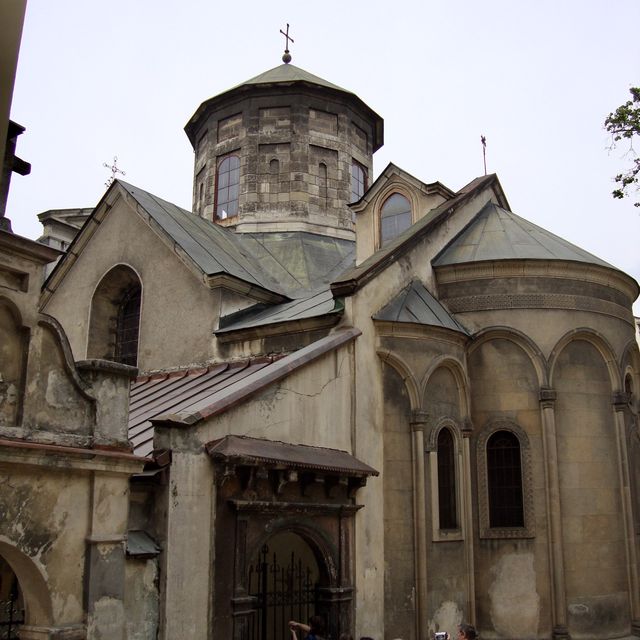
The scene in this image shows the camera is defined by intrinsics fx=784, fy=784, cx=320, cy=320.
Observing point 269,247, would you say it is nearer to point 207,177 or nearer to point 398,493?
point 207,177

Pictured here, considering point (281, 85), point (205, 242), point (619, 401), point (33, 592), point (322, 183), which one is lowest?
point (33, 592)

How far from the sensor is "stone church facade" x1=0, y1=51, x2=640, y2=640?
10102 millimetres

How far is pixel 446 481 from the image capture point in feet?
47.4

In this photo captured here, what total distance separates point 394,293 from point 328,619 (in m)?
5.98

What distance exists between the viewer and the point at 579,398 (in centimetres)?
1510

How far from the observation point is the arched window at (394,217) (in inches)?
683

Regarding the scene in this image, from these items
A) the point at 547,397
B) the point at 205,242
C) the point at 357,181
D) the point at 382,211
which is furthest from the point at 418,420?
the point at 357,181

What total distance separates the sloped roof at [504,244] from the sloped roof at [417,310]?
108 cm

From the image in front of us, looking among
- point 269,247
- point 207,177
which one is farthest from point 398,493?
point 207,177

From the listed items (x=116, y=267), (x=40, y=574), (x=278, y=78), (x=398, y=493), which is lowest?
(x=40, y=574)

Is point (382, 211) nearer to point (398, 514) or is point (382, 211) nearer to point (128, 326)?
point (128, 326)

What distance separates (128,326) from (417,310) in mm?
6941

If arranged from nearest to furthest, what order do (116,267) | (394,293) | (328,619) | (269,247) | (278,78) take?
(328,619) → (394,293) → (116,267) → (269,247) → (278,78)

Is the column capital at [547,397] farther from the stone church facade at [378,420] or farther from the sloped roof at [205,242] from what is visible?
the sloped roof at [205,242]
